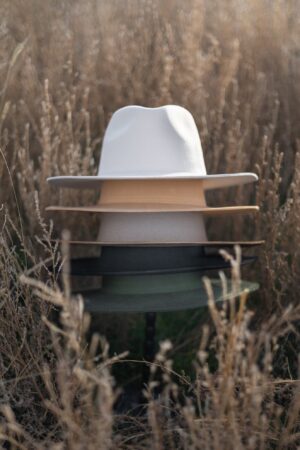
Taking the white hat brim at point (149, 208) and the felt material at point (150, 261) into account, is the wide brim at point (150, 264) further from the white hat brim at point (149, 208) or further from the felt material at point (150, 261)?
the white hat brim at point (149, 208)

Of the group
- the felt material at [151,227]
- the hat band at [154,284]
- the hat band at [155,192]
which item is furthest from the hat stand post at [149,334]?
the hat band at [155,192]

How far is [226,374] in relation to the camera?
1311mm

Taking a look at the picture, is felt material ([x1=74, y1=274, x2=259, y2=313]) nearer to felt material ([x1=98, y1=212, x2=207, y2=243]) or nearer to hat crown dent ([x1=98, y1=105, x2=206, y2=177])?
felt material ([x1=98, y1=212, x2=207, y2=243])

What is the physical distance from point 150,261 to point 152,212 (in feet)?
0.47

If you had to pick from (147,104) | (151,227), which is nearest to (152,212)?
(151,227)

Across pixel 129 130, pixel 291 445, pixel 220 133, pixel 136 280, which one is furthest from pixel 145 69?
pixel 291 445

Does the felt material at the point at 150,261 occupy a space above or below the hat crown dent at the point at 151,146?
below

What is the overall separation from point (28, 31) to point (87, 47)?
43cm

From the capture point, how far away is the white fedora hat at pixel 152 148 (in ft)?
6.11

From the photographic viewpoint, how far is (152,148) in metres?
1.87

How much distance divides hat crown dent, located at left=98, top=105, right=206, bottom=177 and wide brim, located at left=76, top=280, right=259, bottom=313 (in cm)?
35

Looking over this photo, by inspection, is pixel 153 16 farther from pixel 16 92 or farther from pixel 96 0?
pixel 16 92

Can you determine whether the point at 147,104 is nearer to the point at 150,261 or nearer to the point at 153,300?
the point at 150,261

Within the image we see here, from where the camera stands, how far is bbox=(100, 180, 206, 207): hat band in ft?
6.09
